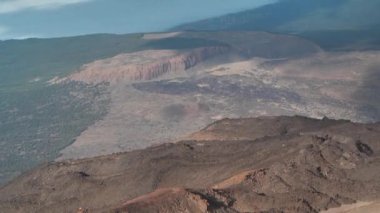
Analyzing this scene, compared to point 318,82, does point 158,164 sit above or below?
above

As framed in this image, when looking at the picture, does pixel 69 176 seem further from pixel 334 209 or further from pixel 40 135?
pixel 40 135

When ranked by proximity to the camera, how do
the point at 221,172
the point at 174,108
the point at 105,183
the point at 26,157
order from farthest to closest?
1. the point at 174,108
2. the point at 26,157
3. the point at 105,183
4. the point at 221,172

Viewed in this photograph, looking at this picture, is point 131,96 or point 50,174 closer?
point 50,174

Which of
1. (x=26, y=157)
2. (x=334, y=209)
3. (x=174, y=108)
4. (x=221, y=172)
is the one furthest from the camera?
(x=174, y=108)

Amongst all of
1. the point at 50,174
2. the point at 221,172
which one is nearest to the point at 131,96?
the point at 50,174

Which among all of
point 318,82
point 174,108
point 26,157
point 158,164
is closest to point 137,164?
point 158,164

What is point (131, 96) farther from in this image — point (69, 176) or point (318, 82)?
point (69, 176)
